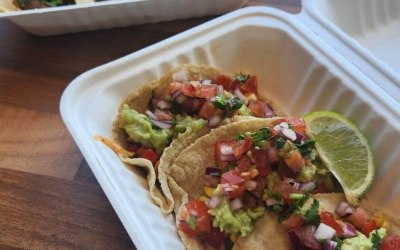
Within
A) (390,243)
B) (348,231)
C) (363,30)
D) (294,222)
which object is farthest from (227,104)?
(363,30)

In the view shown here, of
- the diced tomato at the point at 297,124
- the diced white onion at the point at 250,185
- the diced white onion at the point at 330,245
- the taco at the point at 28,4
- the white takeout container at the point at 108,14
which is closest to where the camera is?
the diced white onion at the point at 330,245

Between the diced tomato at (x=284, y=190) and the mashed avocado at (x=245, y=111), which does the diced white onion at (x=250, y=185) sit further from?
the mashed avocado at (x=245, y=111)

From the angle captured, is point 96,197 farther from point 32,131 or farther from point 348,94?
point 348,94

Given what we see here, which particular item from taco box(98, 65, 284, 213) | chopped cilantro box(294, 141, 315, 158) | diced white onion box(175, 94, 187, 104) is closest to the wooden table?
taco box(98, 65, 284, 213)

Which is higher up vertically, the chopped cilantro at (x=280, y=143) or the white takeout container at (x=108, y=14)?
the white takeout container at (x=108, y=14)

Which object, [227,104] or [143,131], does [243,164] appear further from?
[143,131]

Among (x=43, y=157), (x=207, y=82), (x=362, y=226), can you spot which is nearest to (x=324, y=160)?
(x=362, y=226)

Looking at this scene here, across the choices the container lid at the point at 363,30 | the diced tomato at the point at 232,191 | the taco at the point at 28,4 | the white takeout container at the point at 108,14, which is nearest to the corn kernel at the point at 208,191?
the diced tomato at the point at 232,191
